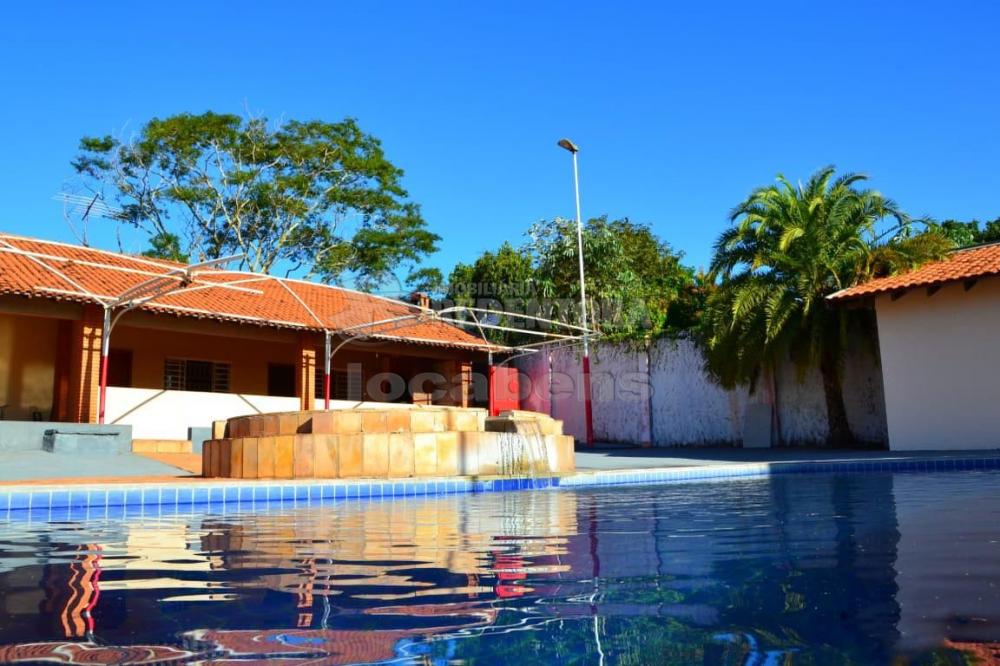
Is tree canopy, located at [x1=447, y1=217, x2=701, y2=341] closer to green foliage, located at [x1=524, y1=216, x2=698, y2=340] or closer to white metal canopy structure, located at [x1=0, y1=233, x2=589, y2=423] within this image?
green foliage, located at [x1=524, y1=216, x2=698, y2=340]

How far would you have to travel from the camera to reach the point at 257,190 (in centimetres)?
3212

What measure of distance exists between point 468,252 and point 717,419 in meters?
14.8

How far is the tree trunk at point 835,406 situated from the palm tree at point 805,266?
2 centimetres

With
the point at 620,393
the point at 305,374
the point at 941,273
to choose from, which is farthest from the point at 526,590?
the point at 620,393

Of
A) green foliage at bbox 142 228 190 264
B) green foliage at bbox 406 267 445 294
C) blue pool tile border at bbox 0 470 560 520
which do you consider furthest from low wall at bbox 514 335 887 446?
green foliage at bbox 142 228 190 264

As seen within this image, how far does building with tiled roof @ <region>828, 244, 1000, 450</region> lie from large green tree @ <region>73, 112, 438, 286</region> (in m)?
21.6

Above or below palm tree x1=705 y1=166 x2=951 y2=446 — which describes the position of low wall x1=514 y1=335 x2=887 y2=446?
below

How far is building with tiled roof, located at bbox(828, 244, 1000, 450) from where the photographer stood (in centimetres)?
1628

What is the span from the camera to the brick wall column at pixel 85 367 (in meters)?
17.1

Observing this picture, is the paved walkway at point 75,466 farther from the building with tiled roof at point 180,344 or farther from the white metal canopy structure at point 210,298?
the building with tiled roof at point 180,344

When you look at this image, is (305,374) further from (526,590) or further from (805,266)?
(526,590)

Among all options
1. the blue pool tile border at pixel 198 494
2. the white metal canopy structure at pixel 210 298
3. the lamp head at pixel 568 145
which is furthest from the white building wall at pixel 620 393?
the blue pool tile border at pixel 198 494

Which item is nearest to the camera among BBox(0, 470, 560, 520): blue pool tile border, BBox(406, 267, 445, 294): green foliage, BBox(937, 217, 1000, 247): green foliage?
BBox(0, 470, 560, 520): blue pool tile border

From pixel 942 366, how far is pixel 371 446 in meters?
12.4
